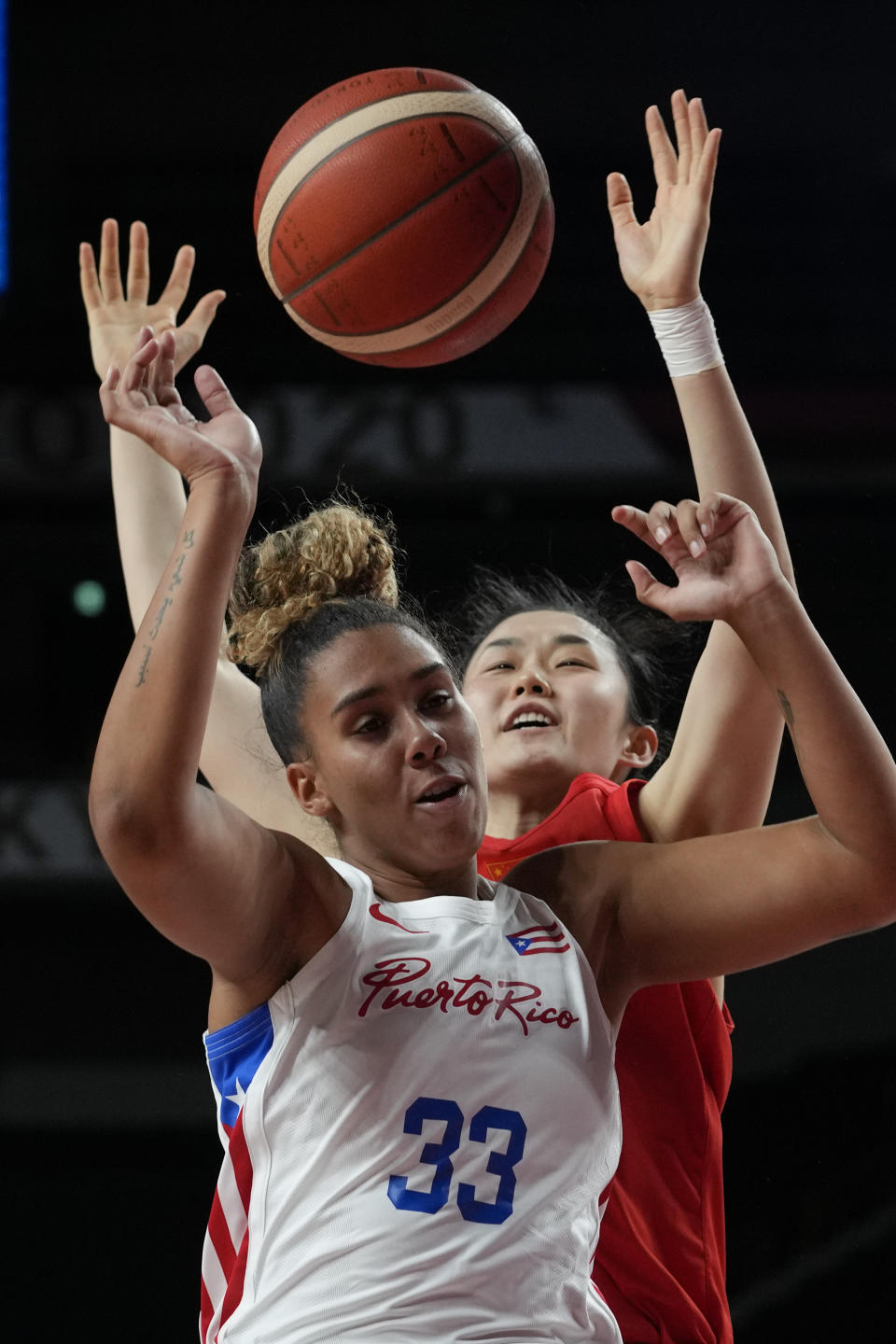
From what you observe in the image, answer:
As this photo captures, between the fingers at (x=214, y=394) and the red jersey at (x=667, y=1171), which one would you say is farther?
the red jersey at (x=667, y=1171)

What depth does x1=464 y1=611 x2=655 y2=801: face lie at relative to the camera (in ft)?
7.86

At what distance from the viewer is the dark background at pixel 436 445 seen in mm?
4805

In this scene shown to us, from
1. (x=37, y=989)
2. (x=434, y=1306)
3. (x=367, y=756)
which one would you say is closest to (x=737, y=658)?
(x=367, y=756)

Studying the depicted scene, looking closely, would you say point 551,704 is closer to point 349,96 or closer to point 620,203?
point 620,203

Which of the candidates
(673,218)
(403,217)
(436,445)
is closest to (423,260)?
(403,217)

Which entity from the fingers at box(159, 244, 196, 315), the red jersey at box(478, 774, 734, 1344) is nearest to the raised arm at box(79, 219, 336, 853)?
the fingers at box(159, 244, 196, 315)

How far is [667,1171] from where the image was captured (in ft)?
6.46

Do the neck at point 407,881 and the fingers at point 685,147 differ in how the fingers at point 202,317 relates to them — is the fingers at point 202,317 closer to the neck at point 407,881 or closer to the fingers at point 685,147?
the fingers at point 685,147

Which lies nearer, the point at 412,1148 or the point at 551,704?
the point at 412,1148

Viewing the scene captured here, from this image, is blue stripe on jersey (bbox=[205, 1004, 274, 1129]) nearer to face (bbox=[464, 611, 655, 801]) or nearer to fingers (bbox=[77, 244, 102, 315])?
face (bbox=[464, 611, 655, 801])

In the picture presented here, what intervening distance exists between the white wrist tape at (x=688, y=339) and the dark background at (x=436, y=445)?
284cm

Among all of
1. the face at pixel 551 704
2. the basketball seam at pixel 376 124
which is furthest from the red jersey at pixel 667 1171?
the basketball seam at pixel 376 124

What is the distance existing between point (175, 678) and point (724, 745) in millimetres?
816

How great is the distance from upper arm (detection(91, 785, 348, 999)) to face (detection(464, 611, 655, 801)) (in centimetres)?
87
